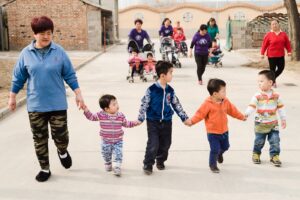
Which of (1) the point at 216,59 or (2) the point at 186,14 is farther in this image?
(2) the point at 186,14

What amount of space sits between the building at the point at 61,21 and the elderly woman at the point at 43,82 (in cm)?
2305

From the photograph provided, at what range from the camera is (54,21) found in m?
28.3

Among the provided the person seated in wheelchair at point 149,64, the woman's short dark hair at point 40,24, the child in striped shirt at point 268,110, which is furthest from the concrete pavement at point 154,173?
the person seated in wheelchair at point 149,64

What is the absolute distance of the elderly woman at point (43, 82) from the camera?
5051 millimetres

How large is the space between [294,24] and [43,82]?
1527 centimetres

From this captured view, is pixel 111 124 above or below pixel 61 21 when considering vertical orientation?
below

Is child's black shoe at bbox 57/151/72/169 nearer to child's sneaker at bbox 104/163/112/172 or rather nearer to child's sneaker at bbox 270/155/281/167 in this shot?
child's sneaker at bbox 104/163/112/172

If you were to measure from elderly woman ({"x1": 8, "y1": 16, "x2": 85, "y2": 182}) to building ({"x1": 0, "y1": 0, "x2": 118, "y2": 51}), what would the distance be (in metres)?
23.0

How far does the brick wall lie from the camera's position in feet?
92.2

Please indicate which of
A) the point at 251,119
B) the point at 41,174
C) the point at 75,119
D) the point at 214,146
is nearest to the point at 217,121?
the point at 214,146

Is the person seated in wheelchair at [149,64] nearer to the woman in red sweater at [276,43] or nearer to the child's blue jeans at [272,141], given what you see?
the woman in red sweater at [276,43]

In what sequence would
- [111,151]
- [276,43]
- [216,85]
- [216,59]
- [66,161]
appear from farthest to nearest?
[216,59] → [276,43] → [66,161] → [111,151] → [216,85]

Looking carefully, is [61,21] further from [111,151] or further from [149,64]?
[111,151]

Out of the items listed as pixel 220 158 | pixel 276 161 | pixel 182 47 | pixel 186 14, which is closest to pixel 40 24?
pixel 220 158
